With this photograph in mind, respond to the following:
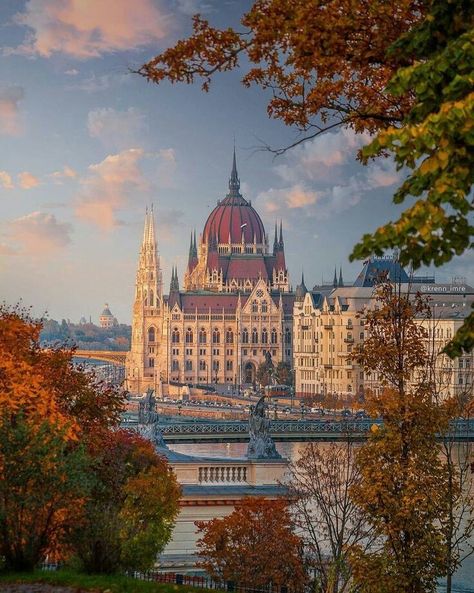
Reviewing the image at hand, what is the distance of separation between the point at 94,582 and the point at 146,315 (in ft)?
496

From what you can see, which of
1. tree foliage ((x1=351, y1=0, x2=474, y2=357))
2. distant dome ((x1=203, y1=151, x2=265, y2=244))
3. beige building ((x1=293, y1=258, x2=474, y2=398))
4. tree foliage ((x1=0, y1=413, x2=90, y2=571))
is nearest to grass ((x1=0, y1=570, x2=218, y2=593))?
tree foliage ((x1=0, y1=413, x2=90, y2=571))

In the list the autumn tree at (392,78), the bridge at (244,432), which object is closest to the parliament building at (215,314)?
the bridge at (244,432)

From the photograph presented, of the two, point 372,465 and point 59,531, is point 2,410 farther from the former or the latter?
point 372,465

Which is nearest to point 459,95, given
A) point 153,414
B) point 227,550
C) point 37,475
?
point 37,475

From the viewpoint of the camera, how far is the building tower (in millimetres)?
161000

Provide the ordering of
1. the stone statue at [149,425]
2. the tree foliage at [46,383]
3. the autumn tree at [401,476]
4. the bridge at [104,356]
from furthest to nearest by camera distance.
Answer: the bridge at [104,356] → the stone statue at [149,425] → the tree foliage at [46,383] → the autumn tree at [401,476]

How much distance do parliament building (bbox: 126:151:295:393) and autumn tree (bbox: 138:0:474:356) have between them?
13992 cm

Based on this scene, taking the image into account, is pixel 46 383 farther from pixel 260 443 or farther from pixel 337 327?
pixel 337 327

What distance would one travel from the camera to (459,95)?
24.1ft

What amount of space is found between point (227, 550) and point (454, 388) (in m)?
74.3

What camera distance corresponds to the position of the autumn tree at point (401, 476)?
15.4 m

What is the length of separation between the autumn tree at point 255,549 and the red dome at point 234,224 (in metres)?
148

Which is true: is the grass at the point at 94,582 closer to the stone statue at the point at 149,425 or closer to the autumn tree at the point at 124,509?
the autumn tree at the point at 124,509

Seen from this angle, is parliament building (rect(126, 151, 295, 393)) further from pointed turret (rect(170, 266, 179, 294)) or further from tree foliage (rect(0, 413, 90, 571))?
tree foliage (rect(0, 413, 90, 571))
